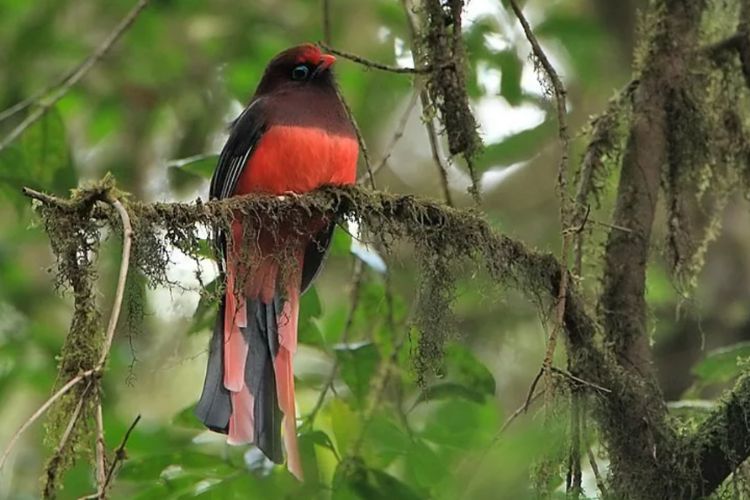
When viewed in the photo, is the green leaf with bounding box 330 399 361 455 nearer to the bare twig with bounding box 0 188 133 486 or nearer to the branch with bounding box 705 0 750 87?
the bare twig with bounding box 0 188 133 486

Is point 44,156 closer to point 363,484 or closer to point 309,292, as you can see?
point 309,292

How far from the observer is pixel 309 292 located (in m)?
3.09

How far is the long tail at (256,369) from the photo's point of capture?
2.62m

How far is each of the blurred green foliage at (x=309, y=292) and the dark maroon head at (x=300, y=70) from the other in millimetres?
381

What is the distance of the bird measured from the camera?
2.62 meters

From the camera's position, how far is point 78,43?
4.87 m

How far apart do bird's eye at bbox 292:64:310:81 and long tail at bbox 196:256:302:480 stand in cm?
81

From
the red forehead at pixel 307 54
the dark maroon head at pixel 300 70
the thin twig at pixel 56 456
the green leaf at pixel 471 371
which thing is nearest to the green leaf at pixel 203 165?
the dark maroon head at pixel 300 70

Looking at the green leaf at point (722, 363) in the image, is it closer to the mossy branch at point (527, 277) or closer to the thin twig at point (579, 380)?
the mossy branch at point (527, 277)

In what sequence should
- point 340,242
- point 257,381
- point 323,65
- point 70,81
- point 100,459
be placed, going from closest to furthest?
Result: point 100,459 → point 257,381 → point 340,242 → point 323,65 → point 70,81

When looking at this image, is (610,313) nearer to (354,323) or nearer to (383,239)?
(383,239)

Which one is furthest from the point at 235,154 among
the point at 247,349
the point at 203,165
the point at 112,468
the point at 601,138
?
the point at 112,468

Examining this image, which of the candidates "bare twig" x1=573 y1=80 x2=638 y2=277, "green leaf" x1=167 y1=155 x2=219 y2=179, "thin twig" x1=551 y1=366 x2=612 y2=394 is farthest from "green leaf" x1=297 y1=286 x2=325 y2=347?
"thin twig" x1=551 y1=366 x2=612 y2=394

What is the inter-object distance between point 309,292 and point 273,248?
35cm
